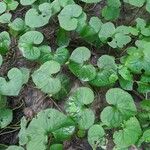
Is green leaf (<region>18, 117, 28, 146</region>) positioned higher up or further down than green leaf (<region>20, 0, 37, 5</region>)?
further down

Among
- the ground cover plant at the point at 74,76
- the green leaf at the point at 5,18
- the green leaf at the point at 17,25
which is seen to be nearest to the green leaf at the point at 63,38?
the ground cover plant at the point at 74,76

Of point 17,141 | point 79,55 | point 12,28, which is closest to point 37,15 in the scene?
point 12,28

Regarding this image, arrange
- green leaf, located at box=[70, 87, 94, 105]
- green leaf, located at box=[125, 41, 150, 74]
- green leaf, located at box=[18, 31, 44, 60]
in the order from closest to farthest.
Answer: green leaf, located at box=[70, 87, 94, 105], green leaf, located at box=[125, 41, 150, 74], green leaf, located at box=[18, 31, 44, 60]

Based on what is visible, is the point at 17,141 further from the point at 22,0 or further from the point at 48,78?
the point at 22,0

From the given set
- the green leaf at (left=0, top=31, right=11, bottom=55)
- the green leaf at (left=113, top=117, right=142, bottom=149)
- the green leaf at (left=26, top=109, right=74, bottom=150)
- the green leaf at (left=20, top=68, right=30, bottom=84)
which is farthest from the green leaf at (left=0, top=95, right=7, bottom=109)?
the green leaf at (left=113, top=117, right=142, bottom=149)

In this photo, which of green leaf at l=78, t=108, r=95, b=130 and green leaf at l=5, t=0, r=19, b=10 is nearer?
green leaf at l=78, t=108, r=95, b=130

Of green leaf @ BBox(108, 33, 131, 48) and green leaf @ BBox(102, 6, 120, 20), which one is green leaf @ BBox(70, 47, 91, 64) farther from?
green leaf @ BBox(102, 6, 120, 20)
